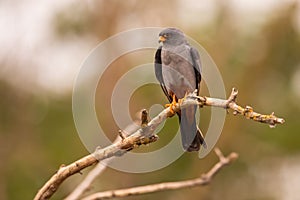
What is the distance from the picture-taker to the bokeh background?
8.92m

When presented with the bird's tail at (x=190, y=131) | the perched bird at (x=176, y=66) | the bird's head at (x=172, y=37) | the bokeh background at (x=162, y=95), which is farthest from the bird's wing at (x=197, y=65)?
the bokeh background at (x=162, y=95)

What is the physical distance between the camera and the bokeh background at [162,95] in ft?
29.3

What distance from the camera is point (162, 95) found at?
877 centimetres

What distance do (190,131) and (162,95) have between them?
5.89 metres

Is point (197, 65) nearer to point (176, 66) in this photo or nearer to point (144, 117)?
point (176, 66)

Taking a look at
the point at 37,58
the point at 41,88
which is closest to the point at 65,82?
the point at 41,88

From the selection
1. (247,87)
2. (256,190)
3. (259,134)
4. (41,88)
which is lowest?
(256,190)

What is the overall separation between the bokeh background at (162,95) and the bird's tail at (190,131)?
5.55 metres

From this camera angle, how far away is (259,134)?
9.56 metres

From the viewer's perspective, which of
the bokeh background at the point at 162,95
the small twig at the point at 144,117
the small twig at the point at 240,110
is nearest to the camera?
the small twig at the point at 240,110

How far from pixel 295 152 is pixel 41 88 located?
4159 mm

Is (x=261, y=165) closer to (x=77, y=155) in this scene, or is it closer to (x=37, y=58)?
(x=77, y=155)

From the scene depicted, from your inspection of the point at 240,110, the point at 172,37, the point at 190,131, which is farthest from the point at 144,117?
the point at 172,37

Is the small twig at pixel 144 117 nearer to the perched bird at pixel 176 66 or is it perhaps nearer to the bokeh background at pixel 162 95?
the perched bird at pixel 176 66
